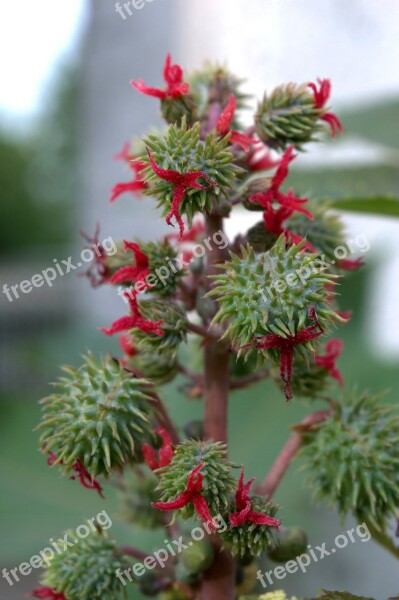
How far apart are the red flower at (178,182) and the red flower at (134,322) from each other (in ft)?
0.41

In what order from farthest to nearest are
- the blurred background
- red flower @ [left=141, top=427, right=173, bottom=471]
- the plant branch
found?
the blurred background, the plant branch, red flower @ [left=141, top=427, right=173, bottom=471]

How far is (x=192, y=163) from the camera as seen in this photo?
0.84m

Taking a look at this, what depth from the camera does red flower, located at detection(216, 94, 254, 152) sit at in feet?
2.94

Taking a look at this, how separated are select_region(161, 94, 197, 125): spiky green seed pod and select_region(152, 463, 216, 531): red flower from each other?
47 cm

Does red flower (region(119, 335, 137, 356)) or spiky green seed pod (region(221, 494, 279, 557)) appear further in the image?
red flower (region(119, 335, 137, 356))

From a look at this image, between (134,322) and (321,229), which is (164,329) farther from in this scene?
(321,229)

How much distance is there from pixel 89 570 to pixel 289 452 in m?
0.33

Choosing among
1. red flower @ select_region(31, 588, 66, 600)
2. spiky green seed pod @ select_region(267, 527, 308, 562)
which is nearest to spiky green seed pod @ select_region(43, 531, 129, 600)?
red flower @ select_region(31, 588, 66, 600)

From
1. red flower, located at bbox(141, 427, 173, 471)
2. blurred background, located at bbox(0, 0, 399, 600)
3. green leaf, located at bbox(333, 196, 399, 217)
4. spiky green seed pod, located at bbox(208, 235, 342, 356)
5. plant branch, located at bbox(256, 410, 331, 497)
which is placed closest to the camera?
spiky green seed pod, located at bbox(208, 235, 342, 356)

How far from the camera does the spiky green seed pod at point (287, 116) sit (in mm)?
982

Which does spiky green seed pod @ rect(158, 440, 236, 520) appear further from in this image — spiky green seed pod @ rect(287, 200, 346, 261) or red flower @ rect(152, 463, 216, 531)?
spiky green seed pod @ rect(287, 200, 346, 261)

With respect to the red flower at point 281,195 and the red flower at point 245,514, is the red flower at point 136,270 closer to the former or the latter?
the red flower at point 281,195

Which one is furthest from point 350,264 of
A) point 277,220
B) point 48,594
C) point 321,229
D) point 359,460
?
point 48,594

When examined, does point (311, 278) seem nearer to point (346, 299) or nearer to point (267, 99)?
point (267, 99)
